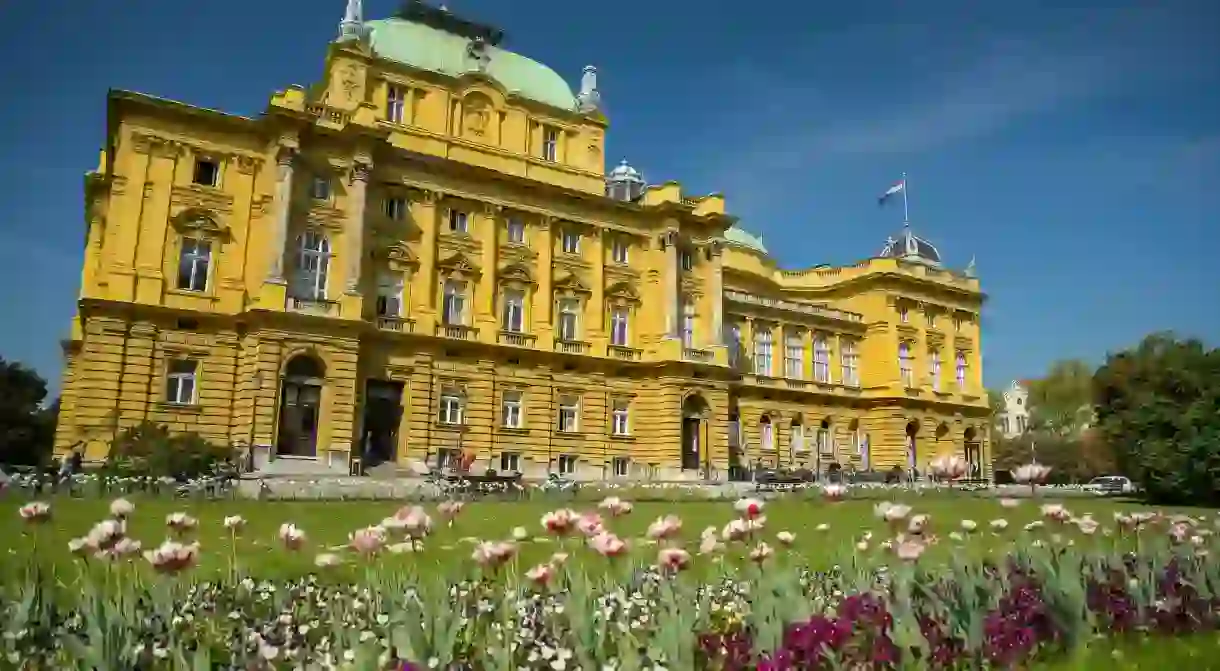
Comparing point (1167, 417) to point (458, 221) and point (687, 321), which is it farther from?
point (458, 221)

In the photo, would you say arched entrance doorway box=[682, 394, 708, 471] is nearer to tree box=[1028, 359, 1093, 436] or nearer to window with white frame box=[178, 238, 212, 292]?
window with white frame box=[178, 238, 212, 292]

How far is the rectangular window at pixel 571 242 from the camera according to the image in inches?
1734

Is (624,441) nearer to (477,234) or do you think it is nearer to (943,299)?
(477,234)

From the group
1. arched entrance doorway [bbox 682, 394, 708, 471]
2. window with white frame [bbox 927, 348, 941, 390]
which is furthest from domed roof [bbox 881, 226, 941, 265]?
arched entrance doorway [bbox 682, 394, 708, 471]

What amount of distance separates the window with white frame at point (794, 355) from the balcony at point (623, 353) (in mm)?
14219

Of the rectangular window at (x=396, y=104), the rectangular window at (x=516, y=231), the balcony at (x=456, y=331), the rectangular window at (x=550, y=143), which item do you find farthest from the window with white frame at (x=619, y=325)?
the rectangular window at (x=396, y=104)

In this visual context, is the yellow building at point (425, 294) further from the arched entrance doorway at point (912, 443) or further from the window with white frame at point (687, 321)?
the arched entrance doorway at point (912, 443)

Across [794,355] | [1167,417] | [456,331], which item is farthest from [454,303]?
[1167,417]

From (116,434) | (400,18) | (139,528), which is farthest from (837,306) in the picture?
(139,528)

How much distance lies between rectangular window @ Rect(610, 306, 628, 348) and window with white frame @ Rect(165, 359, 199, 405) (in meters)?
20.6

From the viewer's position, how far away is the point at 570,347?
140 ft

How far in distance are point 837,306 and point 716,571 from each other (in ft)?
178

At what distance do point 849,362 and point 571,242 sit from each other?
2501cm

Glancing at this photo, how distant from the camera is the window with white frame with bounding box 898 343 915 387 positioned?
191 ft
